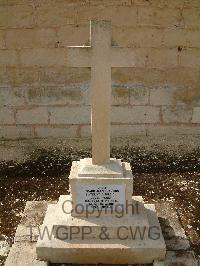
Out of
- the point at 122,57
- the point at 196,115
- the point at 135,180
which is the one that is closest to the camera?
the point at 122,57

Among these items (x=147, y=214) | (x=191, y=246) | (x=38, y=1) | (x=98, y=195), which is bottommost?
(x=191, y=246)

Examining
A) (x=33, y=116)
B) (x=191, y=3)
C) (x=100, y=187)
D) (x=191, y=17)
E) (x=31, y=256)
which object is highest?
(x=191, y=3)

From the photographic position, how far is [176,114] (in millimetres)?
5367

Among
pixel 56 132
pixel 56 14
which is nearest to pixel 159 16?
pixel 56 14

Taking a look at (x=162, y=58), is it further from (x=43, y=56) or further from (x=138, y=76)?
(x=43, y=56)

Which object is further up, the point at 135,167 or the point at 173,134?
the point at 173,134

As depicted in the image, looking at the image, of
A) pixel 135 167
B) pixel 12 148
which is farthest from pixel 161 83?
Result: pixel 12 148

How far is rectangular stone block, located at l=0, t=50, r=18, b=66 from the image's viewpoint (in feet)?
16.4

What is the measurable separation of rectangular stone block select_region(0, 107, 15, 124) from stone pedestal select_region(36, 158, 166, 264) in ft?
8.29

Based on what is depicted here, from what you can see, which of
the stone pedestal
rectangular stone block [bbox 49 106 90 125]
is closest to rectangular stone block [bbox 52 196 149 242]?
the stone pedestal

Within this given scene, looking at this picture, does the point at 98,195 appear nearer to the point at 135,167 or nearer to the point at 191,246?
the point at 191,246

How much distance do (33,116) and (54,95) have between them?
44cm

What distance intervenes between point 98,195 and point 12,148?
2700 millimetres

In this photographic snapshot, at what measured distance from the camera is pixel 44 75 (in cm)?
515
